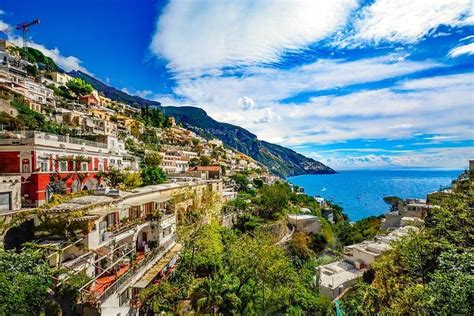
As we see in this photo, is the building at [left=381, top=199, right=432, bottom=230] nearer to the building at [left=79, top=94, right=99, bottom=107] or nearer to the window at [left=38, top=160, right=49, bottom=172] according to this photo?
the window at [left=38, top=160, right=49, bottom=172]

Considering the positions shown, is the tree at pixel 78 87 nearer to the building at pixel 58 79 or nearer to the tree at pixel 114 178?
the building at pixel 58 79

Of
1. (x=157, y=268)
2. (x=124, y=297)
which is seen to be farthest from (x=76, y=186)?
(x=124, y=297)

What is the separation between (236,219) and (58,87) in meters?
51.7

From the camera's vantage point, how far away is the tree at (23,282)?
9.75 m

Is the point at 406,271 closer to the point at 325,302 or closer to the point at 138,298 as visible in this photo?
the point at 325,302

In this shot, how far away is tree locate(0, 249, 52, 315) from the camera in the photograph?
32.0ft

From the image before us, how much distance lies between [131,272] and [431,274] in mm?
14765

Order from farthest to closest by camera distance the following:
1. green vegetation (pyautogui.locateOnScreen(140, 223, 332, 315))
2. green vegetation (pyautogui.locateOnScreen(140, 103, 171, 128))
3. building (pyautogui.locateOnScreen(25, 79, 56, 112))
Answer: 1. green vegetation (pyautogui.locateOnScreen(140, 103, 171, 128))
2. building (pyautogui.locateOnScreen(25, 79, 56, 112))
3. green vegetation (pyautogui.locateOnScreen(140, 223, 332, 315))

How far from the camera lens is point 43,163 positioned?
17.8 m

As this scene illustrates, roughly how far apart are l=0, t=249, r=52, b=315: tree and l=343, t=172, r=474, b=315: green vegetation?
14.9 meters

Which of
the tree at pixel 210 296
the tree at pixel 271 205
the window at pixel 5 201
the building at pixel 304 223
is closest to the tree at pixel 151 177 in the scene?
the tree at pixel 271 205

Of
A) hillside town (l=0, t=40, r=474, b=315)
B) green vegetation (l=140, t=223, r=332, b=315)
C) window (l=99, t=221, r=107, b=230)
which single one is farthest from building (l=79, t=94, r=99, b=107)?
window (l=99, t=221, r=107, b=230)

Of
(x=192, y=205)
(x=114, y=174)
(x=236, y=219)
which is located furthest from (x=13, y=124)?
A: (x=236, y=219)

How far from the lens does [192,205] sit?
26031mm
